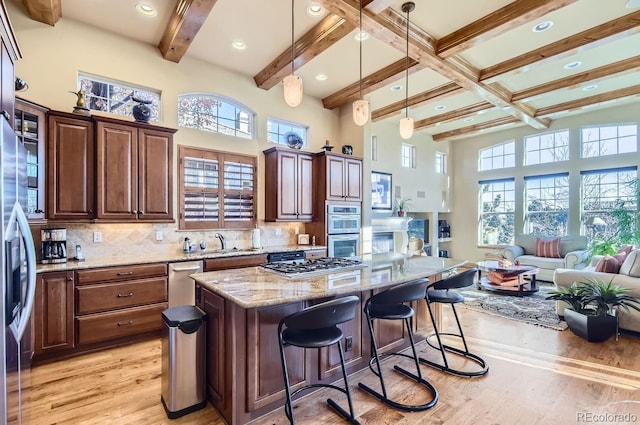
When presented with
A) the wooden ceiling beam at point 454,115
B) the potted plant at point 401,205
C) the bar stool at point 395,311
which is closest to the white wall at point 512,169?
the potted plant at point 401,205

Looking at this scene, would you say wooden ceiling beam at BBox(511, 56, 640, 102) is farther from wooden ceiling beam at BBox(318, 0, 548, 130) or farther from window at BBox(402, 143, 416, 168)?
window at BBox(402, 143, 416, 168)

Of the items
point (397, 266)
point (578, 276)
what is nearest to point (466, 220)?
point (578, 276)

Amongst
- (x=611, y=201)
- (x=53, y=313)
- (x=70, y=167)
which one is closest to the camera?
(x=53, y=313)

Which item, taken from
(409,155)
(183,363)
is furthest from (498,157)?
(183,363)

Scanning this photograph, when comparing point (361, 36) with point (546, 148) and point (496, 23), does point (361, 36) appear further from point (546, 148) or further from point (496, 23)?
point (546, 148)

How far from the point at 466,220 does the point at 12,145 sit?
9070 mm

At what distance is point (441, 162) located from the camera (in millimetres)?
8836

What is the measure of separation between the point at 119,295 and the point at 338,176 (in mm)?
3377

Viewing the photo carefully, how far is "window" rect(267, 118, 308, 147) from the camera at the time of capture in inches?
199

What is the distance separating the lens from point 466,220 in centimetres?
864

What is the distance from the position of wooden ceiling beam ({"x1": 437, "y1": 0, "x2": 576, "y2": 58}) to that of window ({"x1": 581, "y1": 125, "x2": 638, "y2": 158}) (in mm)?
5103

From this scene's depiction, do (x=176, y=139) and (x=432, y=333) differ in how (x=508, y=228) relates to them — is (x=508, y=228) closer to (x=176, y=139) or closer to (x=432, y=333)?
(x=432, y=333)

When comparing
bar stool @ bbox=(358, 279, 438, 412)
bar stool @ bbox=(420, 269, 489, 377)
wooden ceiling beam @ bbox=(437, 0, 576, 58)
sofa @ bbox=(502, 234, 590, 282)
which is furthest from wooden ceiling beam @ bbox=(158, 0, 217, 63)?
sofa @ bbox=(502, 234, 590, 282)

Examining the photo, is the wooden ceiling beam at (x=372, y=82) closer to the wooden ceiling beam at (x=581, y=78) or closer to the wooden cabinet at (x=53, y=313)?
the wooden ceiling beam at (x=581, y=78)
